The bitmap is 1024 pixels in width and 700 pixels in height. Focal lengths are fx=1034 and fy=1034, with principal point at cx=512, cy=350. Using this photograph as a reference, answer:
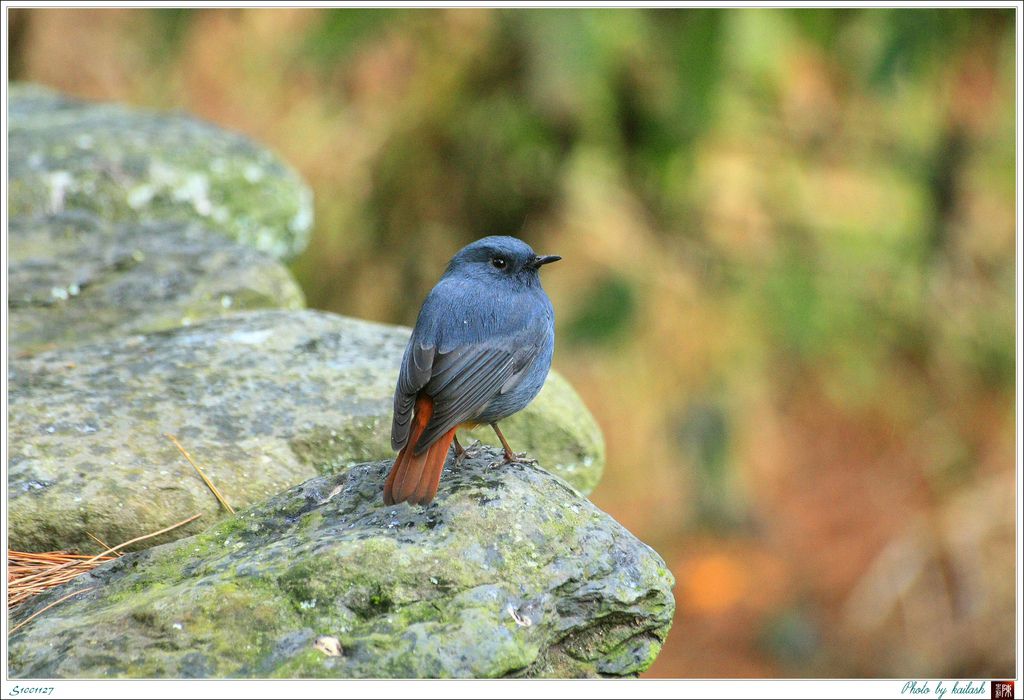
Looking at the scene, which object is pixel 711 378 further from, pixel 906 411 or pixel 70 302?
pixel 70 302

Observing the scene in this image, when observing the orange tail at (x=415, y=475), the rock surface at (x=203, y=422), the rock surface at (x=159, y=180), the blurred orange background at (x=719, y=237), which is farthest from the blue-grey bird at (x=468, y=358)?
the blurred orange background at (x=719, y=237)

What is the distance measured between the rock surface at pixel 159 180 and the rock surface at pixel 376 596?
2.25 metres

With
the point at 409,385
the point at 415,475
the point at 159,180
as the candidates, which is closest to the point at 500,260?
the point at 409,385

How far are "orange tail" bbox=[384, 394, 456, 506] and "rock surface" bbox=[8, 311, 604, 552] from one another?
24.4 inches

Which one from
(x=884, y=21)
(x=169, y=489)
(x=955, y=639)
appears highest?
(x=884, y=21)

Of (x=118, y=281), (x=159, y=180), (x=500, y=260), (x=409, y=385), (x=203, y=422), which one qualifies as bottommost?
(x=203, y=422)

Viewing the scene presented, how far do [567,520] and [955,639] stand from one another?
5962mm

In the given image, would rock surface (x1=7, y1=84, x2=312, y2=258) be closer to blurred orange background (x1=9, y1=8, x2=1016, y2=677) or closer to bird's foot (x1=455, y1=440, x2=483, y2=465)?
blurred orange background (x1=9, y1=8, x2=1016, y2=677)

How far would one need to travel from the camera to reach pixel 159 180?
4.33m

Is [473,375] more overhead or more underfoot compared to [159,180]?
more underfoot

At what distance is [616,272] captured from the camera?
6270 millimetres

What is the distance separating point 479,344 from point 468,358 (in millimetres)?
71

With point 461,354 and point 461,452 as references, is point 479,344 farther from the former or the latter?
point 461,452

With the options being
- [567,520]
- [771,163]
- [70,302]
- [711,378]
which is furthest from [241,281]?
[771,163]
